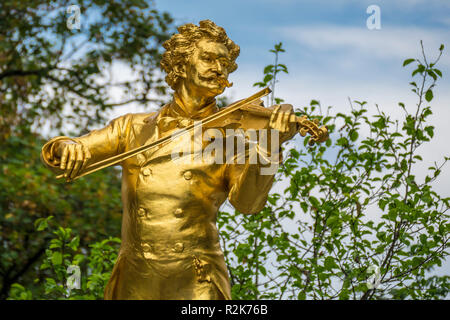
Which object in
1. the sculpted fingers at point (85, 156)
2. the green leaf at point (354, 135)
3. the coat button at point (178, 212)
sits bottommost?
the coat button at point (178, 212)

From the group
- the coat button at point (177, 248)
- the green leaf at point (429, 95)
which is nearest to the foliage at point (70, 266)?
the coat button at point (177, 248)

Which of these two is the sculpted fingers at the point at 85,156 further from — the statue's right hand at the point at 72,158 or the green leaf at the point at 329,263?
the green leaf at the point at 329,263

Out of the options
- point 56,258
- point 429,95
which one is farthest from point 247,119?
point 56,258

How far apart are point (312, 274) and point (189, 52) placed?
6.85 feet

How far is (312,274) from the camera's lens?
4.88 m

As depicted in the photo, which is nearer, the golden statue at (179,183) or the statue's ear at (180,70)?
the golden statue at (179,183)

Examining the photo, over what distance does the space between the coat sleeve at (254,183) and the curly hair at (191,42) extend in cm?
53

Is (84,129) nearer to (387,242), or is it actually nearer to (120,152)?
(387,242)

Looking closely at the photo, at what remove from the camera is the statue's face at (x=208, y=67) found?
3.24 metres

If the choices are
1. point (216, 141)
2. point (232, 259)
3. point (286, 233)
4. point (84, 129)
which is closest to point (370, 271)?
point (286, 233)

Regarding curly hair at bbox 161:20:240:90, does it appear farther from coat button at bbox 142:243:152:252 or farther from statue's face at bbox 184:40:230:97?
coat button at bbox 142:243:152:252

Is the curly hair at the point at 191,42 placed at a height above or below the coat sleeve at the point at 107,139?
above

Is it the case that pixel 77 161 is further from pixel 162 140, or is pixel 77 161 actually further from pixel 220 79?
pixel 220 79

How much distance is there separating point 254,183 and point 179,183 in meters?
0.34
